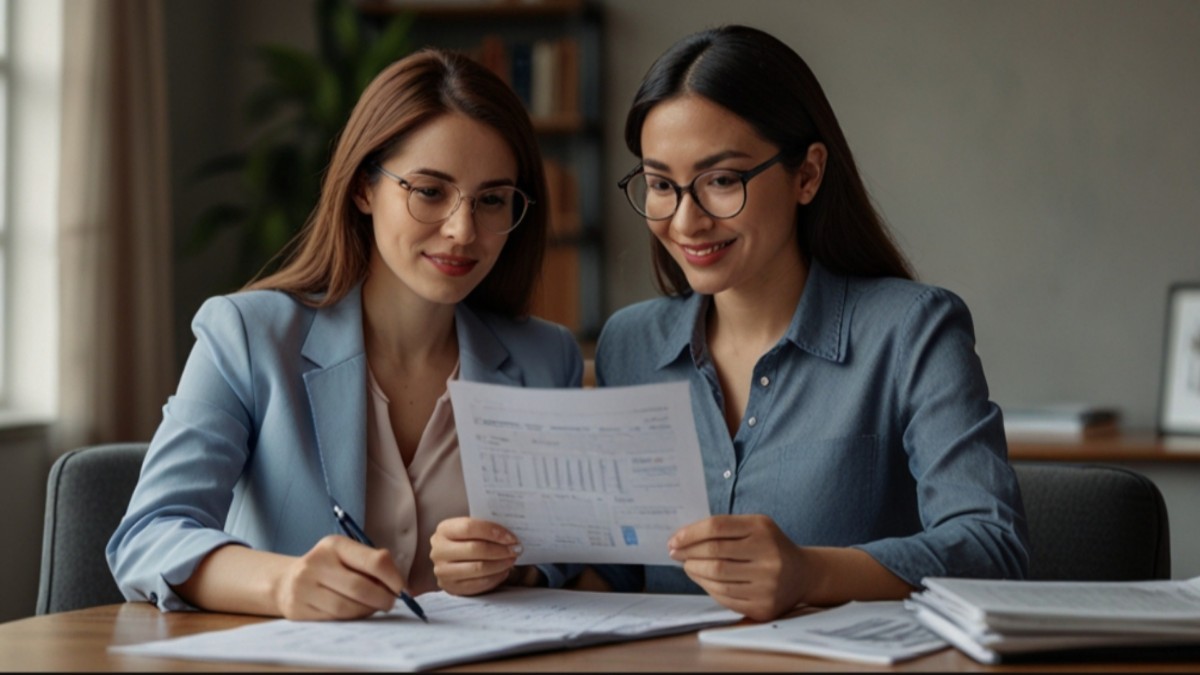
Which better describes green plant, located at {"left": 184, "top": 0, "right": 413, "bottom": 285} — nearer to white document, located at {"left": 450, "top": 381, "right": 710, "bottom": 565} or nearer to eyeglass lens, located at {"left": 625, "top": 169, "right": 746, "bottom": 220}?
eyeglass lens, located at {"left": 625, "top": 169, "right": 746, "bottom": 220}

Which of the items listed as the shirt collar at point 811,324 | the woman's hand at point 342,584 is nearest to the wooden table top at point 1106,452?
the shirt collar at point 811,324

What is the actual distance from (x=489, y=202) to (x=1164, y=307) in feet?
10.3

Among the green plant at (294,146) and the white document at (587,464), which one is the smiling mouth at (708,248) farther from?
the green plant at (294,146)

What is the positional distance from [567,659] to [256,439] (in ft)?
2.29

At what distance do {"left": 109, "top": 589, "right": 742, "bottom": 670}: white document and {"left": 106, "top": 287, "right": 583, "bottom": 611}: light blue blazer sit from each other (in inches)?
9.6

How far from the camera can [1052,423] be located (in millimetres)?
4008

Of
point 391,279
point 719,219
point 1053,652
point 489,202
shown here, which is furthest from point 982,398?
point 391,279

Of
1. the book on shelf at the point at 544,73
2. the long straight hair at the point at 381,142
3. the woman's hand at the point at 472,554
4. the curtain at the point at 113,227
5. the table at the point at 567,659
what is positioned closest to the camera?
the table at the point at 567,659

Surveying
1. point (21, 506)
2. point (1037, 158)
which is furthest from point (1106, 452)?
point (21, 506)

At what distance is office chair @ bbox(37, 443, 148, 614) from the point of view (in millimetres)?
1962

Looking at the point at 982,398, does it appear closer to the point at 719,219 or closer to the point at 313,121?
the point at 719,219

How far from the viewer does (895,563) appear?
156 centimetres

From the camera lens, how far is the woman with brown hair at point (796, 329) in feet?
5.85

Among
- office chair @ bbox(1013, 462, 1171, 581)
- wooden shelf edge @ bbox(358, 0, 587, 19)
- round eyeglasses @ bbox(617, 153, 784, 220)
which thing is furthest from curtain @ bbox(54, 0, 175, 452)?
office chair @ bbox(1013, 462, 1171, 581)
